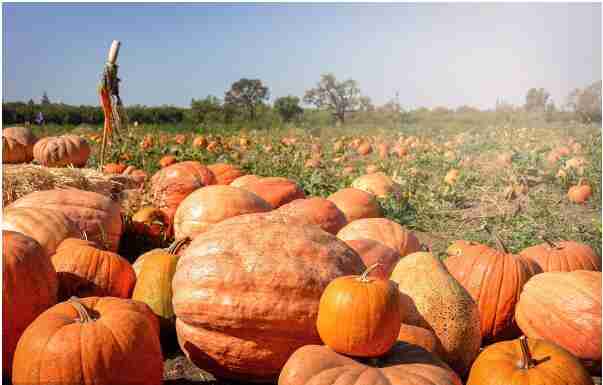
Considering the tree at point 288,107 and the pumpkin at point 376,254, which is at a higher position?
the tree at point 288,107

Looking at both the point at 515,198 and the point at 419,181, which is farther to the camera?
the point at 419,181

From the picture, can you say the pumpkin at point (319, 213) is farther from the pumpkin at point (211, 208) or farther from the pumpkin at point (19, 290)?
the pumpkin at point (19, 290)

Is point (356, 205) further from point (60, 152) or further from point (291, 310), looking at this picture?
point (60, 152)

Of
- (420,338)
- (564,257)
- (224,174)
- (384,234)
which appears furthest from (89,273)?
(224,174)

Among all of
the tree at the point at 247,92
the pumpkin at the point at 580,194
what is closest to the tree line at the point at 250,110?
the tree at the point at 247,92

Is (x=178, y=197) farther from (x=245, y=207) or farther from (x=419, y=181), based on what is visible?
(x=419, y=181)

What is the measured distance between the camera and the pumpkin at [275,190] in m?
5.94

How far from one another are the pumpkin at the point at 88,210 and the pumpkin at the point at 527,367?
3296 millimetres

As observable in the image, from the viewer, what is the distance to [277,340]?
2932 millimetres

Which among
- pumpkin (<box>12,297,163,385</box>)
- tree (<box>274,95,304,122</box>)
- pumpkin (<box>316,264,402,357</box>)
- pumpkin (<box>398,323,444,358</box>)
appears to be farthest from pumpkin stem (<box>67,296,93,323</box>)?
tree (<box>274,95,304,122</box>)

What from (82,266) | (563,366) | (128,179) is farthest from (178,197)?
(563,366)

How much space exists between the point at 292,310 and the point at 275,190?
3212 millimetres

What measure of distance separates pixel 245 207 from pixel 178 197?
1592 millimetres

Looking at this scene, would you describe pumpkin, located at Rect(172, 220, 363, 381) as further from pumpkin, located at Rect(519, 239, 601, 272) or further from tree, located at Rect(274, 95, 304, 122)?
tree, located at Rect(274, 95, 304, 122)
